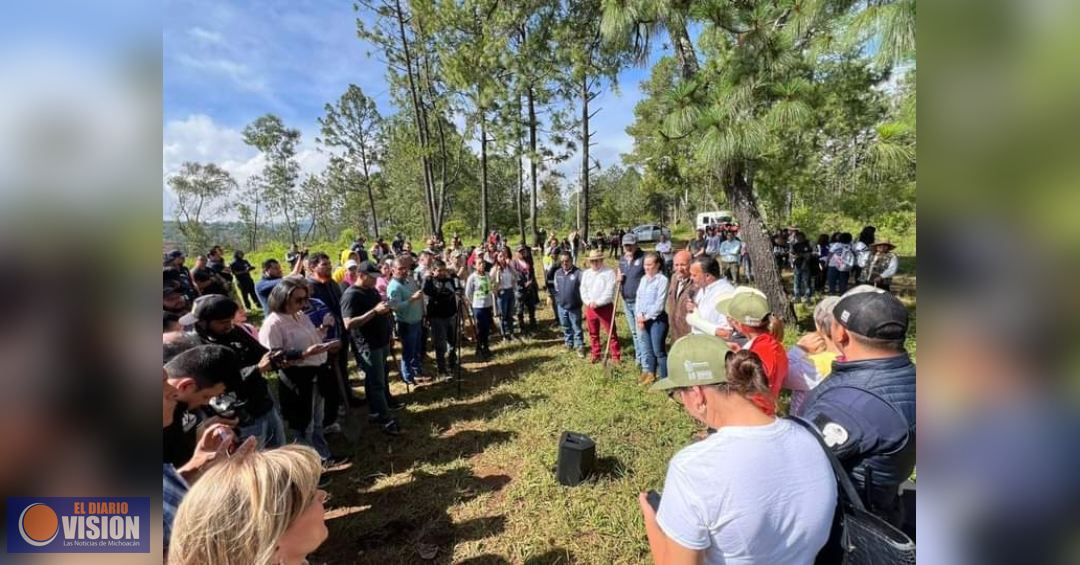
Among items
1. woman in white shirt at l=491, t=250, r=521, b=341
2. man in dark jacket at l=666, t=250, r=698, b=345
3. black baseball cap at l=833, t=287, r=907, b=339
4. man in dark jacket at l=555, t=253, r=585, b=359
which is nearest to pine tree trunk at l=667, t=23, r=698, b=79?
man in dark jacket at l=666, t=250, r=698, b=345

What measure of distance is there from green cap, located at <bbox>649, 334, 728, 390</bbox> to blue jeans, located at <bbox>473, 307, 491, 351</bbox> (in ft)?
16.2

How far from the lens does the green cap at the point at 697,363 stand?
1.56 metres

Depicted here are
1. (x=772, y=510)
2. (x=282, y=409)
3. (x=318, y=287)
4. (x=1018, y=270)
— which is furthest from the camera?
(x=318, y=287)

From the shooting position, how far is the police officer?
1.56m

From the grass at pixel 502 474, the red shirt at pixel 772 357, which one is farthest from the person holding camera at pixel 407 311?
the red shirt at pixel 772 357

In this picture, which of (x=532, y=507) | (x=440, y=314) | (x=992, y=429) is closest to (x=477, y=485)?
(x=532, y=507)

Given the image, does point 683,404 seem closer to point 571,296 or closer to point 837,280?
point 571,296

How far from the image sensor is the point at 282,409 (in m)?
3.53

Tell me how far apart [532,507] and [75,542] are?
284 centimetres

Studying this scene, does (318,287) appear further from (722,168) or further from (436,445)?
(722,168)

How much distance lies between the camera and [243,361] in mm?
2875

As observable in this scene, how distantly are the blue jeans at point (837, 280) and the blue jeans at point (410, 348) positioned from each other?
28.5ft

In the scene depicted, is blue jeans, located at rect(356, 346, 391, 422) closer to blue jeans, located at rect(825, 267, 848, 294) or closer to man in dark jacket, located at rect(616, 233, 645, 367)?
man in dark jacket, located at rect(616, 233, 645, 367)

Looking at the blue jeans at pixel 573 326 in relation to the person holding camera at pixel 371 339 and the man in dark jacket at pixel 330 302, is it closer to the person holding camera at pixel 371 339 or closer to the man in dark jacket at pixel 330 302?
the person holding camera at pixel 371 339
